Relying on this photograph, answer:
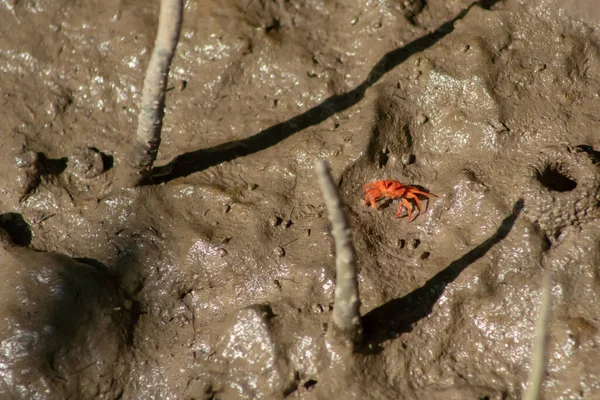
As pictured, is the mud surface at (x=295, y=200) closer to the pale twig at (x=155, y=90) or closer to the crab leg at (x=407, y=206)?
the crab leg at (x=407, y=206)

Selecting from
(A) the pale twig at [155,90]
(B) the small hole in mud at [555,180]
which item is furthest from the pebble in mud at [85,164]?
(B) the small hole in mud at [555,180]

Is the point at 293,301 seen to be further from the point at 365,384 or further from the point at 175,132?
the point at 175,132

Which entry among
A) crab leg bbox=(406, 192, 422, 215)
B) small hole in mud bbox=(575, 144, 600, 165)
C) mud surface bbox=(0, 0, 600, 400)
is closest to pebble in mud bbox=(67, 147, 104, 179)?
mud surface bbox=(0, 0, 600, 400)

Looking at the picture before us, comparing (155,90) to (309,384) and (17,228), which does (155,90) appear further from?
(309,384)

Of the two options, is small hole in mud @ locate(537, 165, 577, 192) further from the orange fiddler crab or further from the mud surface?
the orange fiddler crab

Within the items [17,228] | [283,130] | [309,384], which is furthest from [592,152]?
[17,228]

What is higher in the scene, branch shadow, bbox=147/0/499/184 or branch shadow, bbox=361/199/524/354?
branch shadow, bbox=147/0/499/184
